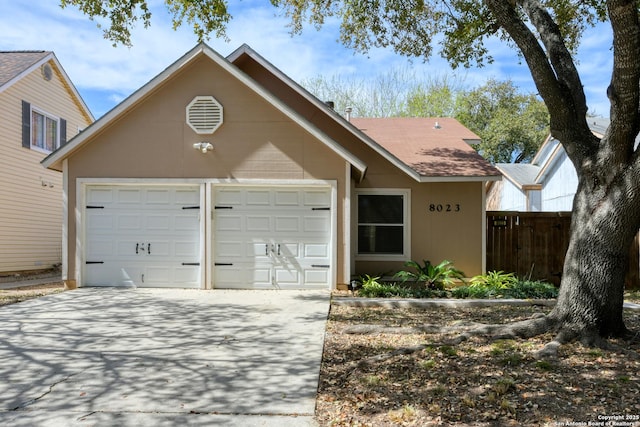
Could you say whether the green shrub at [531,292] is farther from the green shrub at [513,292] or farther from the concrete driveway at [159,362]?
the concrete driveway at [159,362]

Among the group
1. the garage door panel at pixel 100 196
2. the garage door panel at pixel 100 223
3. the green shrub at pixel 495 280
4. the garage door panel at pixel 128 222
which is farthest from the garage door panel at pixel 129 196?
the green shrub at pixel 495 280

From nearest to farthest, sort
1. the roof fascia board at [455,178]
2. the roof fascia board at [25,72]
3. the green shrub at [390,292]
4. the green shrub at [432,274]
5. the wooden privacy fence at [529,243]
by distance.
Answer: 1. the green shrub at [390,292]
2. the green shrub at [432,274]
3. the roof fascia board at [455,178]
4. the wooden privacy fence at [529,243]
5. the roof fascia board at [25,72]

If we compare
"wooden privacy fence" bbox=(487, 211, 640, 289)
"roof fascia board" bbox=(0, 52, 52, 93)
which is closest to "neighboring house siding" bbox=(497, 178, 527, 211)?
"wooden privacy fence" bbox=(487, 211, 640, 289)

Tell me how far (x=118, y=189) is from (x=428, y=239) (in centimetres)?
724

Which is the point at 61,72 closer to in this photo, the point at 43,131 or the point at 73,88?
the point at 73,88

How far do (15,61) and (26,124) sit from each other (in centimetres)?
224

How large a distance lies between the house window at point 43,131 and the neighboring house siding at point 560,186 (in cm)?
1965

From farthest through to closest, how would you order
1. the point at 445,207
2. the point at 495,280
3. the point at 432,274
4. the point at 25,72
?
1. the point at 25,72
2. the point at 445,207
3. the point at 495,280
4. the point at 432,274

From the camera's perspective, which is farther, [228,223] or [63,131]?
[63,131]

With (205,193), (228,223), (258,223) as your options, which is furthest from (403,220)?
(205,193)

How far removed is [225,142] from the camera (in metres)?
9.89

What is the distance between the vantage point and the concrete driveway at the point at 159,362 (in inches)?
153

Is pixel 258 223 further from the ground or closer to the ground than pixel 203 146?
closer to the ground

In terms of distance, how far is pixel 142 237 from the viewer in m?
10.0
